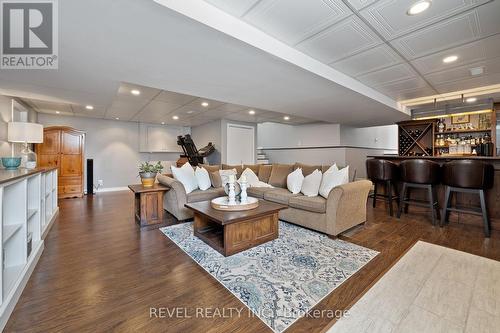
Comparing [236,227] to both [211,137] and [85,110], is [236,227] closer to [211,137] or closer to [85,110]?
[211,137]

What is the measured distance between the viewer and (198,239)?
274 cm

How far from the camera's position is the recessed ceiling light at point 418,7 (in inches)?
65.7

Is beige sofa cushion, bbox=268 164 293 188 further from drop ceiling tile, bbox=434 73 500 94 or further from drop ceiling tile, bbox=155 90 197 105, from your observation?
drop ceiling tile, bbox=434 73 500 94

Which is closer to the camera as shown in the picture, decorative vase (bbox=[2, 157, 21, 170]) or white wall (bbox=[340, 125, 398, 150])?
decorative vase (bbox=[2, 157, 21, 170])

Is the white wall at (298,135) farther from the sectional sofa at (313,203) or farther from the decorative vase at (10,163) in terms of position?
the decorative vase at (10,163)

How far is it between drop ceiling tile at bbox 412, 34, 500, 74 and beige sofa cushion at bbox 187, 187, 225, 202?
3.54m

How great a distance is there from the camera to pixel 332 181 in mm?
3150

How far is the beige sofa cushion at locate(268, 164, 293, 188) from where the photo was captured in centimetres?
428

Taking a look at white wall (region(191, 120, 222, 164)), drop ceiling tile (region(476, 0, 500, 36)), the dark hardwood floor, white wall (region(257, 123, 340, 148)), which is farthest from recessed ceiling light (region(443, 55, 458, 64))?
white wall (region(191, 120, 222, 164))

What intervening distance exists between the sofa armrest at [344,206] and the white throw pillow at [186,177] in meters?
2.38

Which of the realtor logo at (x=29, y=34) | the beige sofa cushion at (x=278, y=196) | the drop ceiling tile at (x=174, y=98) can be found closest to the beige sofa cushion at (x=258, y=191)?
the beige sofa cushion at (x=278, y=196)

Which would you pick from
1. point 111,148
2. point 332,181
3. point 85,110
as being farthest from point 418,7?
point 111,148

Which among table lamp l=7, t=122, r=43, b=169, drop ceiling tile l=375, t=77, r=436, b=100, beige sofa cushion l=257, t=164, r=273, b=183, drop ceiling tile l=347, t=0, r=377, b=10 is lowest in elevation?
beige sofa cushion l=257, t=164, r=273, b=183

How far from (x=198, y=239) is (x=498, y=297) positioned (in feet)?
9.30
